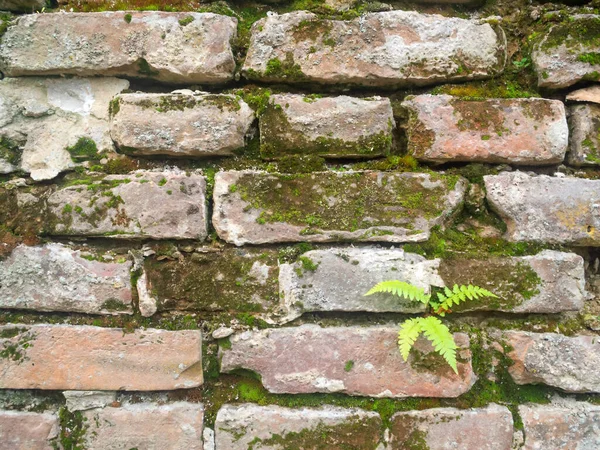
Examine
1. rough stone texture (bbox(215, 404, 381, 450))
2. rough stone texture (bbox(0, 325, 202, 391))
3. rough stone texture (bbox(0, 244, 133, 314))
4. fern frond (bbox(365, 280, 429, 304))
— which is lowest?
rough stone texture (bbox(215, 404, 381, 450))

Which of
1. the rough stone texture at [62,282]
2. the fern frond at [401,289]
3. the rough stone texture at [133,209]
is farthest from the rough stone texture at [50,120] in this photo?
the fern frond at [401,289]

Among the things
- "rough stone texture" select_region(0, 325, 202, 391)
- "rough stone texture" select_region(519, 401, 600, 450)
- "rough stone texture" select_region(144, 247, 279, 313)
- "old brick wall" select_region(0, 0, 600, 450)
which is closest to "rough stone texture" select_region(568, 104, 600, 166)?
"old brick wall" select_region(0, 0, 600, 450)

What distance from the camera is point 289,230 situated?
989mm

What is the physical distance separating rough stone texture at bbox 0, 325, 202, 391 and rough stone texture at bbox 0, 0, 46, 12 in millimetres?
839

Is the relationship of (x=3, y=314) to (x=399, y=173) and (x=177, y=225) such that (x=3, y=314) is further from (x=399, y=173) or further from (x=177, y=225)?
(x=399, y=173)

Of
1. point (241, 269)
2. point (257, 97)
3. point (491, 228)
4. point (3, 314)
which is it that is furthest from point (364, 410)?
point (3, 314)

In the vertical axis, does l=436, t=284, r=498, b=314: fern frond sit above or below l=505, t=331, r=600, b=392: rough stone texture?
above

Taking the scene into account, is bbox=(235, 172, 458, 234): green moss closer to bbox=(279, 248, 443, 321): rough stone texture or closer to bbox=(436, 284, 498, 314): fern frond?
bbox=(279, 248, 443, 321): rough stone texture

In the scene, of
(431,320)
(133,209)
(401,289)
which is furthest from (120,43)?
(431,320)

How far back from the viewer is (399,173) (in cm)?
101

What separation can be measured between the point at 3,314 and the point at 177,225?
50 cm

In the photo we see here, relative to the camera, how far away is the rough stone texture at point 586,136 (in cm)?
104

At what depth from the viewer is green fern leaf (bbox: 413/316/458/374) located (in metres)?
0.89

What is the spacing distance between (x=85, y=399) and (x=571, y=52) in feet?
4.90
